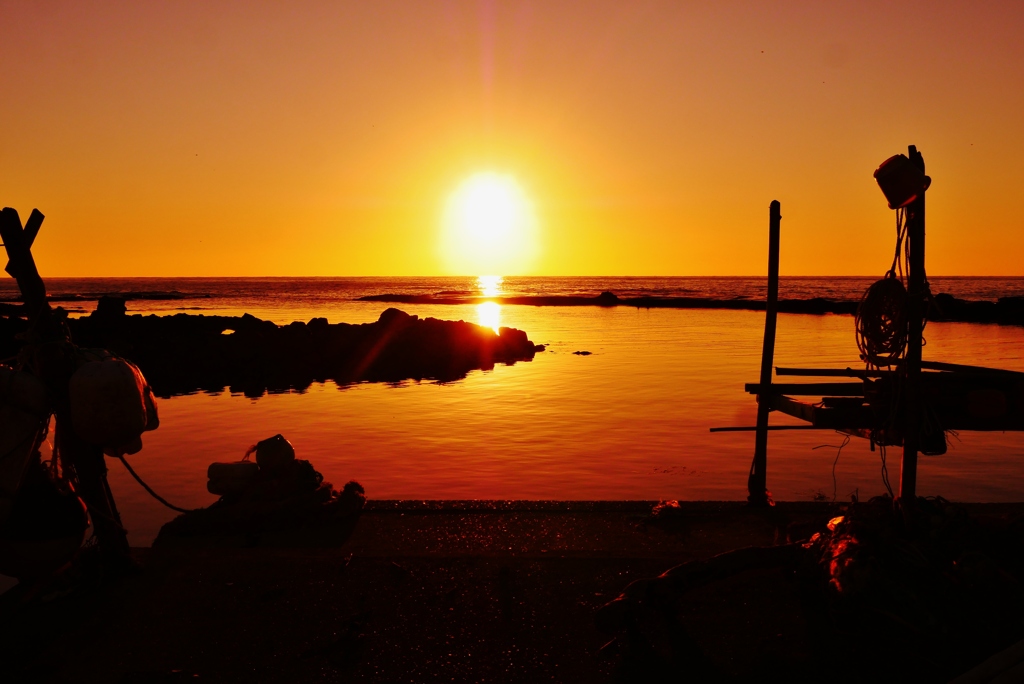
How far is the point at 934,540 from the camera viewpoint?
229 inches

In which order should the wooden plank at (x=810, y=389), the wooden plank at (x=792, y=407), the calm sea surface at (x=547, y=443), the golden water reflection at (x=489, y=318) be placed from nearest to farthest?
the wooden plank at (x=792, y=407)
the wooden plank at (x=810, y=389)
the calm sea surface at (x=547, y=443)
the golden water reflection at (x=489, y=318)

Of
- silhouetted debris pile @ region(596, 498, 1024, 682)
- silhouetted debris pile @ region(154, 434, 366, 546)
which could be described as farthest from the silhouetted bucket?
silhouetted debris pile @ region(154, 434, 366, 546)

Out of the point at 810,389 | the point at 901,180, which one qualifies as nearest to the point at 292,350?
the point at 810,389

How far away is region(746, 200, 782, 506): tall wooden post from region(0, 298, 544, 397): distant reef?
14913 millimetres

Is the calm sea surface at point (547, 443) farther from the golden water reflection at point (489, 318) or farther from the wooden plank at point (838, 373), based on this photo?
the golden water reflection at point (489, 318)

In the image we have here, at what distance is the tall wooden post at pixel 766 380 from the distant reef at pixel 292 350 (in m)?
14.9

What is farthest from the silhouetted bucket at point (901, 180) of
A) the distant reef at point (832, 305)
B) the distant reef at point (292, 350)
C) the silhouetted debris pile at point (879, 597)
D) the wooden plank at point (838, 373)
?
the distant reef at point (832, 305)

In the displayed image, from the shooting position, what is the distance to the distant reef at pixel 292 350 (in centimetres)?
2362

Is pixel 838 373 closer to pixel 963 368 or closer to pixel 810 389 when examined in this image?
pixel 810 389

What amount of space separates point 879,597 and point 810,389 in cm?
384

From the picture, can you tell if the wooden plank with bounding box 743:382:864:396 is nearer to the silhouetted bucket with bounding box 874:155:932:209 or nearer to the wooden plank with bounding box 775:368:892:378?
the wooden plank with bounding box 775:368:892:378

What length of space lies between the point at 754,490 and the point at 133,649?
6589 millimetres

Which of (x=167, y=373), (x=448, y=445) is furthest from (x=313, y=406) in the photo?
(x=167, y=373)

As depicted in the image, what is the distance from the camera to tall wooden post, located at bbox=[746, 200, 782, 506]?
29.5 feet
